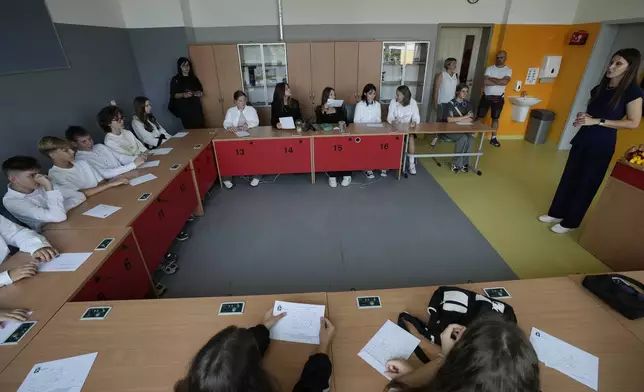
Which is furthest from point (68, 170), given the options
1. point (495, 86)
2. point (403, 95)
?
point (495, 86)

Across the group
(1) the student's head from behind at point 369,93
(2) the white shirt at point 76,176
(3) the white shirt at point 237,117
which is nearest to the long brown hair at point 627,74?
(1) the student's head from behind at point 369,93

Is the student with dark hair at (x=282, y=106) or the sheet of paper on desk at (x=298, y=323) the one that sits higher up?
the student with dark hair at (x=282, y=106)

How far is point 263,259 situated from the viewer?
9.64 ft

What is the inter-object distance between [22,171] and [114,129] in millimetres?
1496

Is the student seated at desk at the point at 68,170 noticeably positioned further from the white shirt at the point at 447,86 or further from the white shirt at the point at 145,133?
the white shirt at the point at 447,86

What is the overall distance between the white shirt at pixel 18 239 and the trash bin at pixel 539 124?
23.4 feet

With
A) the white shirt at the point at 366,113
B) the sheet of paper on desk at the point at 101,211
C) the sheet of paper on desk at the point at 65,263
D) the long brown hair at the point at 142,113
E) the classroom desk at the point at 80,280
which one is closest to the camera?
the classroom desk at the point at 80,280

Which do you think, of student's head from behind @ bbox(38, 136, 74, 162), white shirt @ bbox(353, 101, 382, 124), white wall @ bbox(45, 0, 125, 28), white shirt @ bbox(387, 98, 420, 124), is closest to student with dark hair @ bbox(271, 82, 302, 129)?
white shirt @ bbox(353, 101, 382, 124)

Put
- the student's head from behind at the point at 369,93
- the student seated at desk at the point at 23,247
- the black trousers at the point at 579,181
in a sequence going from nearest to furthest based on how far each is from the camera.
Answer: the student seated at desk at the point at 23,247
the black trousers at the point at 579,181
the student's head from behind at the point at 369,93


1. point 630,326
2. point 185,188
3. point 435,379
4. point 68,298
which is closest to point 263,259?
point 185,188

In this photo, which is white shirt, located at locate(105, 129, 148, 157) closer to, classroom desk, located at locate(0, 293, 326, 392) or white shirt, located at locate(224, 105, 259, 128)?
white shirt, located at locate(224, 105, 259, 128)

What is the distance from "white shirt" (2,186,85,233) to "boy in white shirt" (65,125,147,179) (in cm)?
76

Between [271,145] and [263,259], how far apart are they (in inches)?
70.5

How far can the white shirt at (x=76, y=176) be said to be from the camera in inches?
101
